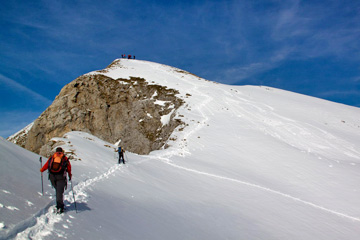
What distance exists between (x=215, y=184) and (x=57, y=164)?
11116 millimetres

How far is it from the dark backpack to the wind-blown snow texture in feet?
2.82

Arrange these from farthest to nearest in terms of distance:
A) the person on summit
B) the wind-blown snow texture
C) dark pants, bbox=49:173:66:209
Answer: the person on summit
dark pants, bbox=49:173:66:209
the wind-blown snow texture

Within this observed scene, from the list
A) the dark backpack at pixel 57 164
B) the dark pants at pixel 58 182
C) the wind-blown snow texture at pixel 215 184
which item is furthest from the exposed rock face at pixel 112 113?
the dark pants at pixel 58 182

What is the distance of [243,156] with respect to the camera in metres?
22.7

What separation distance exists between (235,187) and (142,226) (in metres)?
10.2

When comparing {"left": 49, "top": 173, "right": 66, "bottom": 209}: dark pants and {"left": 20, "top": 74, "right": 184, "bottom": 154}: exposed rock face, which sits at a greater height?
{"left": 20, "top": 74, "right": 184, "bottom": 154}: exposed rock face

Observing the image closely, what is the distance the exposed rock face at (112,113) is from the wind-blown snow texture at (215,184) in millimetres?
5107

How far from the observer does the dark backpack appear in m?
6.66

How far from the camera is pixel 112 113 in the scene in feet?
131

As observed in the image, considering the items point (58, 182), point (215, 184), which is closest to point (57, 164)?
point (58, 182)

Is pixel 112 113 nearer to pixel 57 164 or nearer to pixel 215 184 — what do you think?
pixel 215 184

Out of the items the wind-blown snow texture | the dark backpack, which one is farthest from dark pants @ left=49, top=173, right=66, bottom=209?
the wind-blown snow texture

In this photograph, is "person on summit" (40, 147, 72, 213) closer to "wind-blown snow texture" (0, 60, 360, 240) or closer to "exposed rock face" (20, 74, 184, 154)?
"wind-blown snow texture" (0, 60, 360, 240)

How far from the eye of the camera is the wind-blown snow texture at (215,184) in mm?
6216
